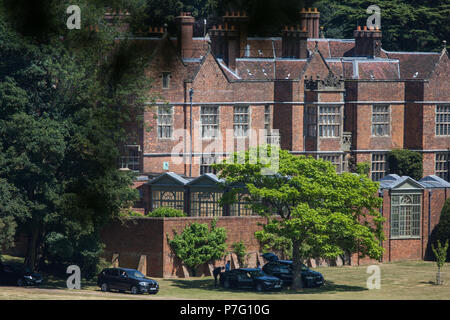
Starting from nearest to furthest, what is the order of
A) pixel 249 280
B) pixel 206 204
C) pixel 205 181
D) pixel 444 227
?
1. pixel 249 280
2. pixel 206 204
3. pixel 205 181
4. pixel 444 227

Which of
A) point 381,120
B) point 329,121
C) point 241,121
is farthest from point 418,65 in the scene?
point 241,121

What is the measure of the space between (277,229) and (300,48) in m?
24.1

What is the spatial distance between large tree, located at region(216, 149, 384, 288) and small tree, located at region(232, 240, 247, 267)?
4.21 metres

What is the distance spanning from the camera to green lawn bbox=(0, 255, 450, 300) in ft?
106

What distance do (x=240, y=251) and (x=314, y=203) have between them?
21.4ft

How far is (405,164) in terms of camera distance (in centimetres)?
5844

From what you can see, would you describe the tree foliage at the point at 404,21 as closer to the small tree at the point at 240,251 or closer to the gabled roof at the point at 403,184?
the gabled roof at the point at 403,184

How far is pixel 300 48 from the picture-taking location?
58.5 meters

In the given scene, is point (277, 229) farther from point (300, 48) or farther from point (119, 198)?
point (300, 48)

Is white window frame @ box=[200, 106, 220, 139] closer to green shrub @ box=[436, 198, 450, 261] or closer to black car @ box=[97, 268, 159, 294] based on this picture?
green shrub @ box=[436, 198, 450, 261]

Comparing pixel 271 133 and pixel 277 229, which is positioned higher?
pixel 271 133

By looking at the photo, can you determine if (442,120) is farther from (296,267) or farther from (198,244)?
(296,267)

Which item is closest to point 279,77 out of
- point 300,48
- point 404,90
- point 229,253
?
point 300,48

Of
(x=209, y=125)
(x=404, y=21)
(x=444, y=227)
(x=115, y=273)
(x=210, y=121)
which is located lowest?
(x=115, y=273)
